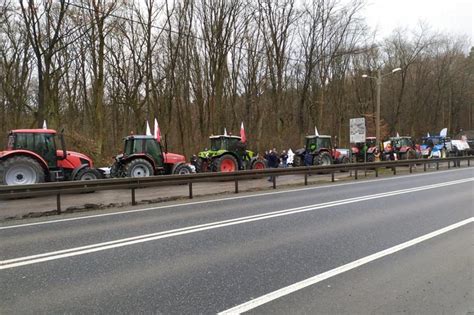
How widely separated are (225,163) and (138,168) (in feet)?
15.8

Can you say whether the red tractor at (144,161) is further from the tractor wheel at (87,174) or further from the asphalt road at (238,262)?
the asphalt road at (238,262)

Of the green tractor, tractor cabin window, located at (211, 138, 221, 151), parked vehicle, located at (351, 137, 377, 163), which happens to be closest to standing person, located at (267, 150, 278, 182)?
the green tractor

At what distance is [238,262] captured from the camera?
17.7ft

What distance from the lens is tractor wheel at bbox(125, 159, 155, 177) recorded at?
15.3 meters

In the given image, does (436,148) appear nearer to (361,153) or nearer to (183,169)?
(361,153)

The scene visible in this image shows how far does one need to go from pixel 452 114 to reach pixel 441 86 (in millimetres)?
8718

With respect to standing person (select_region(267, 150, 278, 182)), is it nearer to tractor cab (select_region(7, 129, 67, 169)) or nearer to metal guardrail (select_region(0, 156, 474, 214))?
metal guardrail (select_region(0, 156, 474, 214))

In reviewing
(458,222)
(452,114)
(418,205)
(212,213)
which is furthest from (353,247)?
(452,114)

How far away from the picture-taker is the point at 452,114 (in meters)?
63.0

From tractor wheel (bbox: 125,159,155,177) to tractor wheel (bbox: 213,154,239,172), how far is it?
366 centimetres

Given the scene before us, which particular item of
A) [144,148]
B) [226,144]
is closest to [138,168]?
[144,148]

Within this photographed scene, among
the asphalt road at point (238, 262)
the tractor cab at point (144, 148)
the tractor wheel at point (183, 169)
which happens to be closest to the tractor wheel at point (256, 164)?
the tractor wheel at point (183, 169)

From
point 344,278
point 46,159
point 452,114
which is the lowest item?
point 344,278

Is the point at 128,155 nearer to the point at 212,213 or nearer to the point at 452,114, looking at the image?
the point at 212,213
